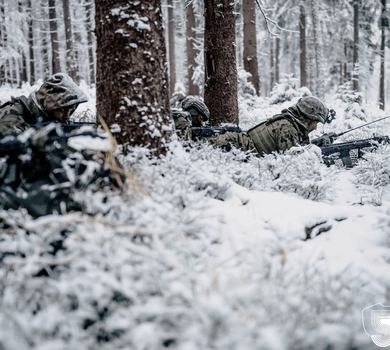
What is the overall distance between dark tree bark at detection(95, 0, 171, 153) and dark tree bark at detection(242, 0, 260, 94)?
8162 millimetres

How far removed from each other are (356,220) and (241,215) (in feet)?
3.23

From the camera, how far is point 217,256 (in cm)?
182

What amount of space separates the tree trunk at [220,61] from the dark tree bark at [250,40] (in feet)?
18.0

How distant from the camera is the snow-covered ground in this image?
1.17 metres

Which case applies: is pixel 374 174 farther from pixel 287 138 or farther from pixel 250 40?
pixel 250 40

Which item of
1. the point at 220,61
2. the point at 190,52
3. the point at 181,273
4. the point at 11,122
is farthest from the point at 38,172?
the point at 190,52

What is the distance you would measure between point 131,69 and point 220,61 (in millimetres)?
2852

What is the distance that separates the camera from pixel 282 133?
14.6 ft

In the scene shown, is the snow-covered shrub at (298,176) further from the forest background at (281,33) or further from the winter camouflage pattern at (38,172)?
the forest background at (281,33)

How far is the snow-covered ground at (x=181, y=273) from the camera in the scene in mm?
1167

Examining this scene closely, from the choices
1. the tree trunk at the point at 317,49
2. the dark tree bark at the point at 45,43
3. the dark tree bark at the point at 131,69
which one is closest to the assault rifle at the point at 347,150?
the dark tree bark at the point at 131,69

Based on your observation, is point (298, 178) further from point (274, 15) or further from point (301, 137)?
point (274, 15)

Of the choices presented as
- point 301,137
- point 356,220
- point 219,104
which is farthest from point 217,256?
point 219,104

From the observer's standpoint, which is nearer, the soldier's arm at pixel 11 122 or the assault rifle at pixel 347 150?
the soldier's arm at pixel 11 122
